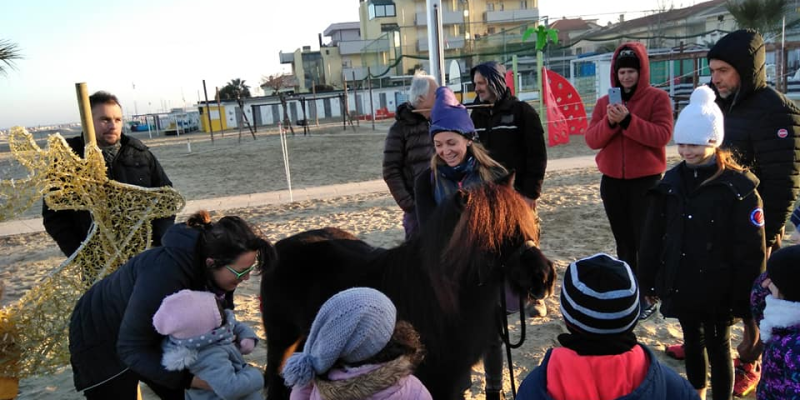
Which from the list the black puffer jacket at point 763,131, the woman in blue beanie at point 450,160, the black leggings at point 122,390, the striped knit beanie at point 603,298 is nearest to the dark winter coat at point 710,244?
the black puffer jacket at point 763,131

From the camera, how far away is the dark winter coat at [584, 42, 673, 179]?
3.26m

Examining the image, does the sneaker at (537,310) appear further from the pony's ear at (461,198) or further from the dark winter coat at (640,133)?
the pony's ear at (461,198)

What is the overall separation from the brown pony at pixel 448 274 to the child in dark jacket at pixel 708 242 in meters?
0.91

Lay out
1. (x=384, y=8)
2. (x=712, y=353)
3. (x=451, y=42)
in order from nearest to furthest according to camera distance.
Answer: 1. (x=712, y=353)
2. (x=451, y=42)
3. (x=384, y=8)

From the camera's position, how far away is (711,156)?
2.39 m

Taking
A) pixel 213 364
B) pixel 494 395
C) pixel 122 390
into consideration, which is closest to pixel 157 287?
pixel 213 364

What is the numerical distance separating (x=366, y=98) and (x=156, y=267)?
4281cm

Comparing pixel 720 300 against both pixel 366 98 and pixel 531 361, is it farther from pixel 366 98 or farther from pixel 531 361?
pixel 366 98

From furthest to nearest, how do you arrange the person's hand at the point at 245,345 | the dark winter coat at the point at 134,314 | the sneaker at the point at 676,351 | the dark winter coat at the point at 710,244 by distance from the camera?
the sneaker at the point at 676,351, the dark winter coat at the point at 710,244, the person's hand at the point at 245,345, the dark winter coat at the point at 134,314

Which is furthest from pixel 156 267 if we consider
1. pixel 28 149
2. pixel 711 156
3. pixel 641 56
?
pixel 641 56

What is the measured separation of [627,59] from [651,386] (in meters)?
2.57

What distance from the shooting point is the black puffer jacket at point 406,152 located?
3.33m

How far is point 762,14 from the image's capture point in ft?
62.7

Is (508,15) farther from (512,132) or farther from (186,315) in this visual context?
(186,315)
